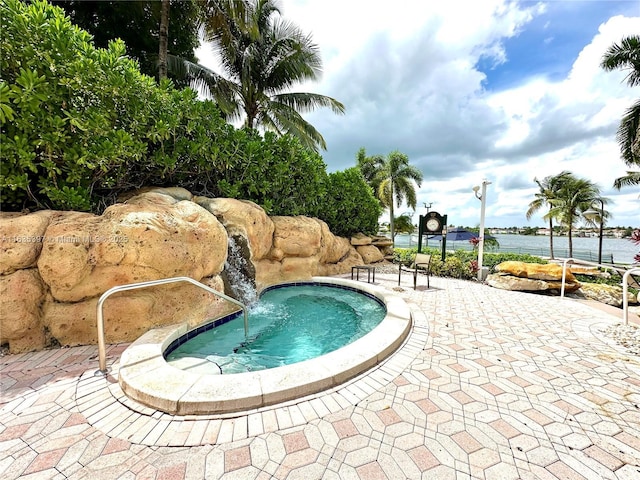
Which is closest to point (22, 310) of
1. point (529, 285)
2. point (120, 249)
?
point (120, 249)

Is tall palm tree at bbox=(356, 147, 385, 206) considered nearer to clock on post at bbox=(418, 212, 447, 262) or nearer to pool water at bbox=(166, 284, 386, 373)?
clock on post at bbox=(418, 212, 447, 262)

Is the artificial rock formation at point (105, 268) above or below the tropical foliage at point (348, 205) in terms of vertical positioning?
below

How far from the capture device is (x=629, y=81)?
12664 mm

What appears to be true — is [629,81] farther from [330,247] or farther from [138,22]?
[138,22]

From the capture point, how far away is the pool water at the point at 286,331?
13.7ft

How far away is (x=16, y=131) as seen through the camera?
3961mm

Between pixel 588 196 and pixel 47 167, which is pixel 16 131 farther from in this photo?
pixel 588 196

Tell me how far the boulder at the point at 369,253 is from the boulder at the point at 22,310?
1155 cm

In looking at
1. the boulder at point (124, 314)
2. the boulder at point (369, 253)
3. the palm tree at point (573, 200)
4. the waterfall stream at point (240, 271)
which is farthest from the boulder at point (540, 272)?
the palm tree at point (573, 200)

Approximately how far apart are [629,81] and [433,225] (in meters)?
11.7

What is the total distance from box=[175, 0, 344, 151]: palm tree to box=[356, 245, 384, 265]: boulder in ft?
20.1

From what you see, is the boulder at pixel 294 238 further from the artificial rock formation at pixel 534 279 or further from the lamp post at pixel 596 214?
the lamp post at pixel 596 214

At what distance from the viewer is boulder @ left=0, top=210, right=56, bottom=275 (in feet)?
Result: 11.8

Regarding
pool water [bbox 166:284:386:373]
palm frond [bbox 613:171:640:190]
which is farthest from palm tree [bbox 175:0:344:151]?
palm frond [bbox 613:171:640:190]
